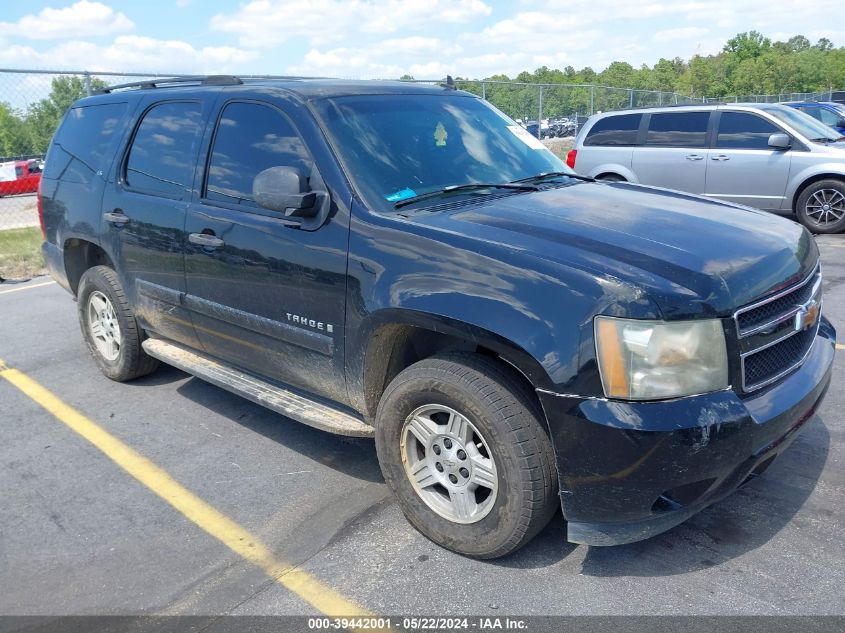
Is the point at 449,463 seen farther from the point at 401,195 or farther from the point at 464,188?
the point at 464,188

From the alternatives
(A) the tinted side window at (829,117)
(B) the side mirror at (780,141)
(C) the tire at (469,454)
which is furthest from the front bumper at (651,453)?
(A) the tinted side window at (829,117)

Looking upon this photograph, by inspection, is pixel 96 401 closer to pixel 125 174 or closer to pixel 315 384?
pixel 125 174

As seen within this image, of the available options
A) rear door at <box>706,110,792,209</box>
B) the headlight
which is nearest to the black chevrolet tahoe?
the headlight

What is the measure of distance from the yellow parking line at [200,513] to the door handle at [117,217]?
4.21 ft

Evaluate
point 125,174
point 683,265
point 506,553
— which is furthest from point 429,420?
point 125,174

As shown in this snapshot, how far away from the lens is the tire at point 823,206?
10062mm

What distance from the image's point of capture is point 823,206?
10188mm

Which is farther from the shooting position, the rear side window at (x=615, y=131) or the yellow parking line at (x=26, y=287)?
the rear side window at (x=615, y=131)

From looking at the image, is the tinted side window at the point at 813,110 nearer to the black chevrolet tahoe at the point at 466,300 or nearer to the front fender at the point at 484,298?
the black chevrolet tahoe at the point at 466,300

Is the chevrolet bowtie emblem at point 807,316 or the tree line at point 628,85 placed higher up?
the tree line at point 628,85

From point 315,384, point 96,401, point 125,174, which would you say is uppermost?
point 125,174

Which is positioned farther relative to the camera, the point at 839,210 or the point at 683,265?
the point at 839,210

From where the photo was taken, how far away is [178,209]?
418 cm

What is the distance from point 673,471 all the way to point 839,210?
30.0 feet
